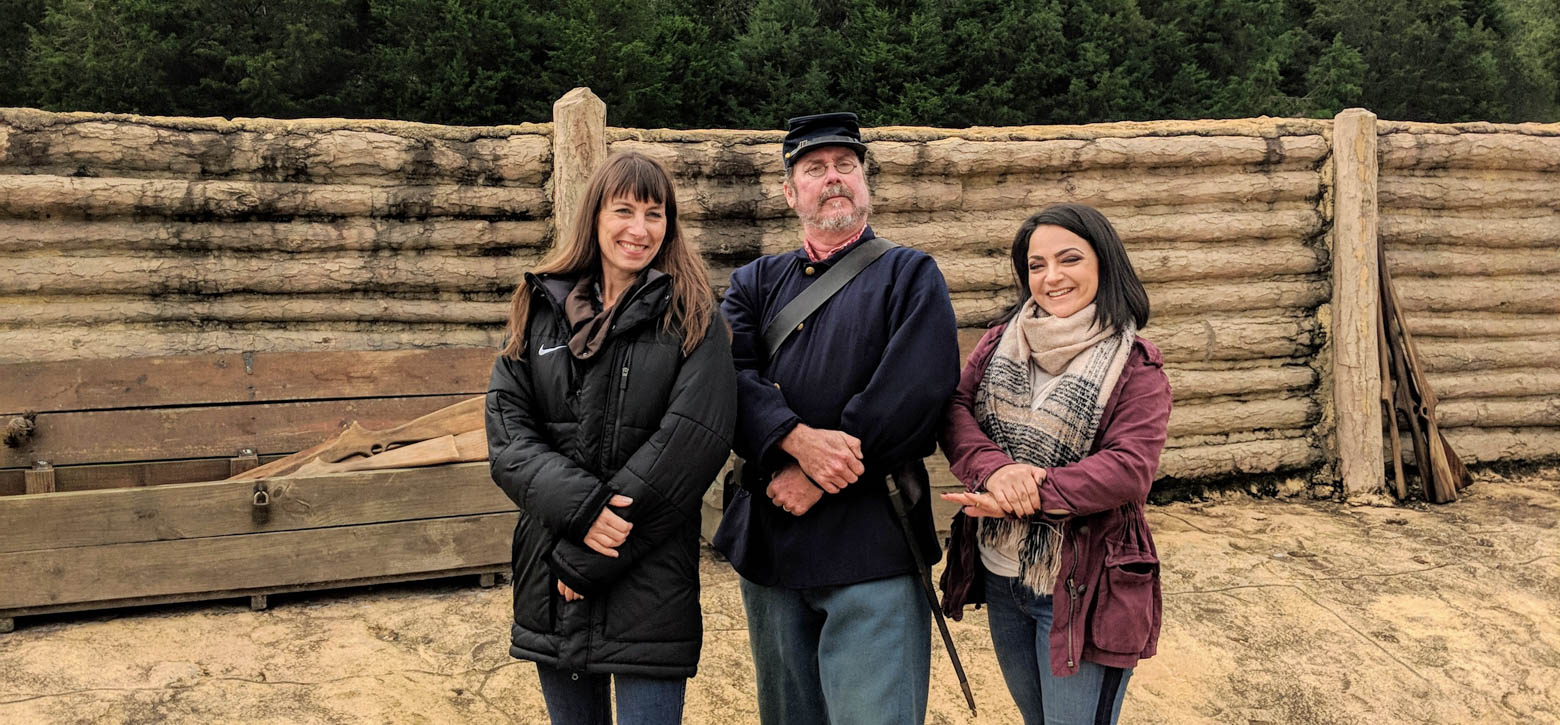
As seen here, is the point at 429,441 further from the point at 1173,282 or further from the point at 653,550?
the point at 1173,282

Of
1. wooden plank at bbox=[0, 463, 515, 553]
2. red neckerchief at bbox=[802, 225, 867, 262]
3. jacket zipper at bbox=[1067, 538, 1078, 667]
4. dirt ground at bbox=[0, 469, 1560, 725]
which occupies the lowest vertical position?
dirt ground at bbox=[0, 469, 1560, 725]

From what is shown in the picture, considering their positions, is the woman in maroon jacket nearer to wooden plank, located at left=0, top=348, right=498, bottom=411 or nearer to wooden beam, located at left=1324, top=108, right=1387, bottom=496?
wooden plank, located at left=0, top=348, right=498, bottom=411

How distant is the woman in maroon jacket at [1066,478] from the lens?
2.28 m

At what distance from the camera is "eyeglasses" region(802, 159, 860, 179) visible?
2605mm

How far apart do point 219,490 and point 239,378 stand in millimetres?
956

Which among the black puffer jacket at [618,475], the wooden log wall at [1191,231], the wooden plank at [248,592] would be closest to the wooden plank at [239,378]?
the wooden plank at [248,592]

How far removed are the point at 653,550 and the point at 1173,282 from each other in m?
5.52

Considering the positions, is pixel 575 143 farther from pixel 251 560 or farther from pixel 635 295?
pixel 635 295

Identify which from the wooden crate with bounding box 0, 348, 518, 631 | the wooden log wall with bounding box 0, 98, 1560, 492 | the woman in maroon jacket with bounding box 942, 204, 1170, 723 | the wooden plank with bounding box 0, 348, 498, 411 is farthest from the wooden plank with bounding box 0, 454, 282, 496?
the woman in maroon jacket with bounding box 942, 204, 1170, 723

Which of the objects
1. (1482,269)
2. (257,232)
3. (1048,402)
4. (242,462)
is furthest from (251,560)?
(1482,269)

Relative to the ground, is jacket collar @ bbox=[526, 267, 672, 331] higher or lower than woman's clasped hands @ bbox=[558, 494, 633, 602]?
higher

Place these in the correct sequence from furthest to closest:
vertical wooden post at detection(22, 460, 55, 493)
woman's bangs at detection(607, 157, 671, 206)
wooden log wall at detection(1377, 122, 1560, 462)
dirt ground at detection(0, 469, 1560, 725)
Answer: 1. wooden log wall at detection(1377, 122, 1560, 462)
2. vertical wooden post at detection(22, 460, 55, 493)
3. dirt ground at detection(0, 469, 1560, 725)
4. woman's bangs at detection(607, 157, 671, 206)

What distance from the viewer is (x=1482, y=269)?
7371 mm

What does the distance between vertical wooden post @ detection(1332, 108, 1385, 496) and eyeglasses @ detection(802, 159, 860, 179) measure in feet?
18.4
